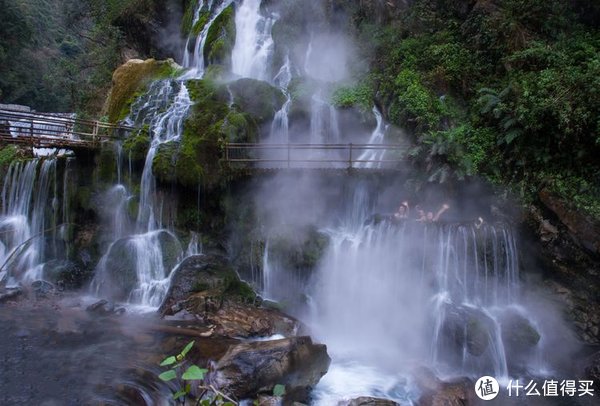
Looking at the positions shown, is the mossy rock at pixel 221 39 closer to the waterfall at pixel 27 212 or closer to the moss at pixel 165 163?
the moss at pixel 165 163

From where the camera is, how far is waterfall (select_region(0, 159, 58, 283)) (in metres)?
14.4

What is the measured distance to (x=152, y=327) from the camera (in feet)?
35.3

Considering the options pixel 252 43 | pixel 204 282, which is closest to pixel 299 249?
pixel 204 282

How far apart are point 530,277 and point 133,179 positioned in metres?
12.6

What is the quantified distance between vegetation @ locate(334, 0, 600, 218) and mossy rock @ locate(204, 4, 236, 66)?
240 inches

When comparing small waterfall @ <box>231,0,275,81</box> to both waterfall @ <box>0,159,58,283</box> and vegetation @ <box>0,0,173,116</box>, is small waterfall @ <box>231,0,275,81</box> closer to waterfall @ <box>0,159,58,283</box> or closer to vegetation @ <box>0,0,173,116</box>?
Answer: vegetation @ <box>0,0,173,116</box>

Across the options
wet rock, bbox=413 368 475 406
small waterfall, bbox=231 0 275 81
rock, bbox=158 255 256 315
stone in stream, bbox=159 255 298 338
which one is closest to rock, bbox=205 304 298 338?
stone in stream, bbox=159 255 298 338

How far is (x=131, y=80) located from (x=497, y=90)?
1427 cm

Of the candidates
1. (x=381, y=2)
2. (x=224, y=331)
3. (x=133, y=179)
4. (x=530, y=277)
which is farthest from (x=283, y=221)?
(x=381, y=2)

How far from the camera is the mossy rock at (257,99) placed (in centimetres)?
1551

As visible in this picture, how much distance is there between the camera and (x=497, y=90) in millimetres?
13312

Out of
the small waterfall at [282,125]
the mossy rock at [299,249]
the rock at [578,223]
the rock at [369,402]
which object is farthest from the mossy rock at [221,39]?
the rock at [369,402]

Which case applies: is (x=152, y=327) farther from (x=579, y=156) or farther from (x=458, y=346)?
(x=579, y=156)

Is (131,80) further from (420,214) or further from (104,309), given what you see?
(420,214)
